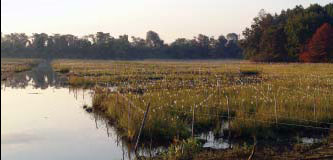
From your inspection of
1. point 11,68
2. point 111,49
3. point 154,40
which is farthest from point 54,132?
point 154,40

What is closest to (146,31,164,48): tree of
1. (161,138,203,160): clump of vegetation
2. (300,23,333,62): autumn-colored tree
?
(300,23,333,62): autumn-colored tree

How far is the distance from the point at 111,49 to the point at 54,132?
337 feet

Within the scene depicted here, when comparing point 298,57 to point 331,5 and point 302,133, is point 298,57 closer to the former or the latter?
point 331,5

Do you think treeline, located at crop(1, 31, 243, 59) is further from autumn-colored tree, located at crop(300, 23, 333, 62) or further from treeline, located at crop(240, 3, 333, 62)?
autumn-colored tree, located at crop(300, 23, 333, 62)

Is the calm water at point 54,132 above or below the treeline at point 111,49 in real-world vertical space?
below

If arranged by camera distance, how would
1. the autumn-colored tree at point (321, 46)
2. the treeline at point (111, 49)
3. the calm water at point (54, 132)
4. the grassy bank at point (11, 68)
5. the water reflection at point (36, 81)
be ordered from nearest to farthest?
the calm water at point (54, 132)
the water reflection at point (36, 81)
the grassy bank at point (11, 68)
the autumn-colored tree at point (321, 46)
the treeline at point (111, 49)

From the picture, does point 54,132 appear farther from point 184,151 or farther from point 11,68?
point 11,68

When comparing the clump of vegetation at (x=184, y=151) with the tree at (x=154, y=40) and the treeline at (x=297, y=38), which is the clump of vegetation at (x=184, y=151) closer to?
the treeline at (x=297, y=38)

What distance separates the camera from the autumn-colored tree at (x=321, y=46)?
59938 millimetres

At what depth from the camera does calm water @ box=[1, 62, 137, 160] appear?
12281 mm

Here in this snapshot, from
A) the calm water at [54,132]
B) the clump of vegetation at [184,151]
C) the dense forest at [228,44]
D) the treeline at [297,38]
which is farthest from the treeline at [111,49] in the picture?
the clump of vegetation at [184,151]

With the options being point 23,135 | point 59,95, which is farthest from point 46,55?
point 23,135

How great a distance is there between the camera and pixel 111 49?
4599 inches

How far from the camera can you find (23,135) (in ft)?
49.0
